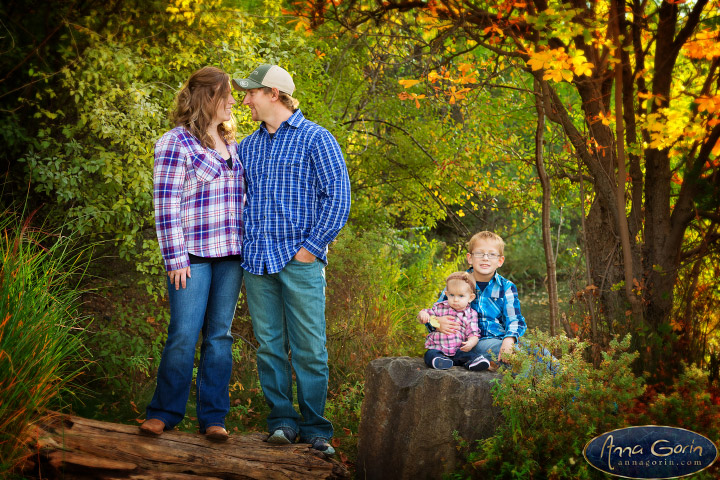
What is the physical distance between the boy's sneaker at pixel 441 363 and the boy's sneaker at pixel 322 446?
0.73 metres

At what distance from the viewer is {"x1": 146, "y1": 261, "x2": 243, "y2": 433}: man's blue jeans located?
3.31m

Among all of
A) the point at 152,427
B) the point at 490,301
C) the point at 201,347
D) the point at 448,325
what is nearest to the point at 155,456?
the point at 152,427

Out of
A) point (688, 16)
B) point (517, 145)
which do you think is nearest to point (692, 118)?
point (688, 16)

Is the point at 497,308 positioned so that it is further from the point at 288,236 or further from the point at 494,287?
the point at 288,236

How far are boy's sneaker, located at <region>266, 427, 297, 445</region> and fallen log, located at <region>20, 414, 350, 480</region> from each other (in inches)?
1.2

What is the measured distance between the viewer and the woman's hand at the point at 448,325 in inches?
151

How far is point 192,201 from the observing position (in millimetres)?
3381

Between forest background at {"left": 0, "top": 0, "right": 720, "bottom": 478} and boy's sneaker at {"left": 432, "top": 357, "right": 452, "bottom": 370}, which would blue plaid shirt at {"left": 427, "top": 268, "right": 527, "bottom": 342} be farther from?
forest background at {"left": 0, "top": 0, "right": 720, "bottom": 478}

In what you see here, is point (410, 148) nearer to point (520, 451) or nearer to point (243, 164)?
point (243, 164)

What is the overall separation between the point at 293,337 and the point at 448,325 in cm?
90

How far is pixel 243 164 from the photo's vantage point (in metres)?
3.67

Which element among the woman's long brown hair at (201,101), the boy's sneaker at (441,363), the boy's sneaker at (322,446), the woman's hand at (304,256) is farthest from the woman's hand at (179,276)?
the boy's sneaker at (441,363)

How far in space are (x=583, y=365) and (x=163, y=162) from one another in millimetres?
2322

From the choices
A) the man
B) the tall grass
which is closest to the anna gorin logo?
the man
